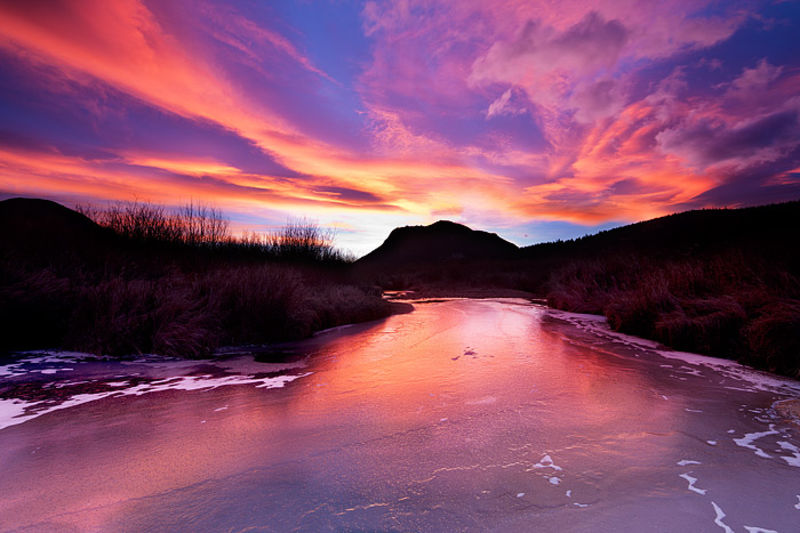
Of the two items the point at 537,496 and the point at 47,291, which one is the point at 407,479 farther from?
the point at 47,291

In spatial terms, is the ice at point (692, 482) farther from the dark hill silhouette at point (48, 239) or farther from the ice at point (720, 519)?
the dark hill silhouette at point (48, 239)

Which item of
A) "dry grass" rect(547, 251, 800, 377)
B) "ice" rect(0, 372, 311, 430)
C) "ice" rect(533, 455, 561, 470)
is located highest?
"dry grass" rect(547, 251, 800, 377)

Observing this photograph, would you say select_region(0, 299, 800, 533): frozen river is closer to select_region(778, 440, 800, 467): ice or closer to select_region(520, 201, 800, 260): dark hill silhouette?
select_region(778, 440, 800, 467): ice

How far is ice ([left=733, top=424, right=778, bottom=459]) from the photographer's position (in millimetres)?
2620

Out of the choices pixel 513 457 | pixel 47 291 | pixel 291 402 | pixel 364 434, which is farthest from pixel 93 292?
pixel 513 457

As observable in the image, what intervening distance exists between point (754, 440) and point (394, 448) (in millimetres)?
2795

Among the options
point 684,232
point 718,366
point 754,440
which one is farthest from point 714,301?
point 684,232

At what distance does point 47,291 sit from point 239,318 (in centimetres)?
282

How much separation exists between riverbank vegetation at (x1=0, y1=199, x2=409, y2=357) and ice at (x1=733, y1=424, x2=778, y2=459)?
21.8ft

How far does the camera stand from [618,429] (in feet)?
9.99

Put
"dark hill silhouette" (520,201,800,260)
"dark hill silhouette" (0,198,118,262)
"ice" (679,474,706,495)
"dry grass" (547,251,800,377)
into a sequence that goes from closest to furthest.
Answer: "ice" (679,474,706,495)
"dry grass" (547,251,800,377)
"dark hill silhouette" (0,198,118,262)
"dark hill silhouette" (520,201,800,260)

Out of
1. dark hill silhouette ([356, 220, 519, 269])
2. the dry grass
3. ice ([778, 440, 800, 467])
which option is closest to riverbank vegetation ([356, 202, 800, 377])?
the dry grass

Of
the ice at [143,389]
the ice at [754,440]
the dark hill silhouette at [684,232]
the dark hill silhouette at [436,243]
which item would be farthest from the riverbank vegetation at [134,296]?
the dark hill silhouette at [436,243]

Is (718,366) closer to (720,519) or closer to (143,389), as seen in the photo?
(720,519)
